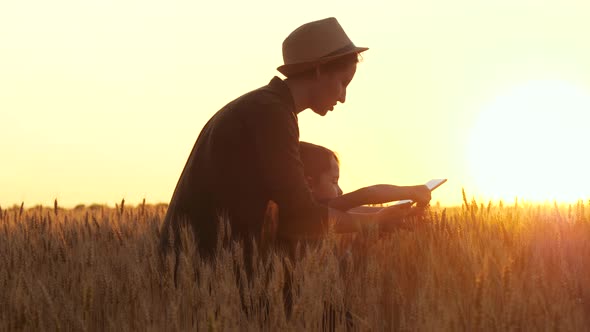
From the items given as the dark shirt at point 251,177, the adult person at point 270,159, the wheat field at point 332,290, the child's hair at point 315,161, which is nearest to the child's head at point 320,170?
the child's hair at point 315,161

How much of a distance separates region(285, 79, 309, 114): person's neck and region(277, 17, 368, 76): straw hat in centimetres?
5

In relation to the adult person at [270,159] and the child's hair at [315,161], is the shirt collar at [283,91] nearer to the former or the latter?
the adult person at [270,159]

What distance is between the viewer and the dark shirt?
11.0ft

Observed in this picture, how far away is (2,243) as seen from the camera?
509 cm

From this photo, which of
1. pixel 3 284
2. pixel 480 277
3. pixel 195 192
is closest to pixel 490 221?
pixel 195 192

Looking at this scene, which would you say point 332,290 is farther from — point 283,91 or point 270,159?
point 283,91

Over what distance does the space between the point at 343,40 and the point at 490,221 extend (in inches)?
56.0

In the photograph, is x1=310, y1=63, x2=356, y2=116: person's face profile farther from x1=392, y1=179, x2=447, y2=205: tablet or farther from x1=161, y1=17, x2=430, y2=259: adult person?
x1=392, y1=179, x2=447, y2=205: tablet

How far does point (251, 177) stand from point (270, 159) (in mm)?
127

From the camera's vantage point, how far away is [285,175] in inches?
131

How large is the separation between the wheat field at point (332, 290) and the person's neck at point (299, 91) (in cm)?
70

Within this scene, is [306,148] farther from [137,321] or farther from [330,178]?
[137,321]

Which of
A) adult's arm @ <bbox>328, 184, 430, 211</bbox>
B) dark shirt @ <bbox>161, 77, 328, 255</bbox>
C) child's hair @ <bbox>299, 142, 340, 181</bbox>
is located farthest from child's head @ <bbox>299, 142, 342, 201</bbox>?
dark shirt @ <bbox>161, 77, 328, 255</bbox>

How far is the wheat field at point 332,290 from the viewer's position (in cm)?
238
